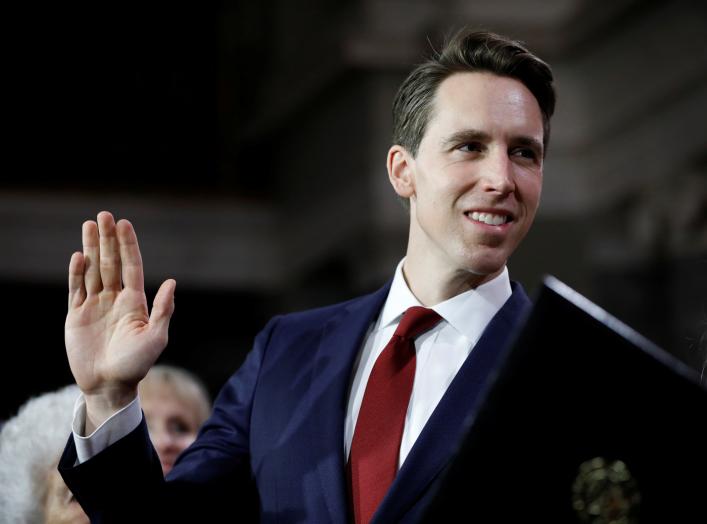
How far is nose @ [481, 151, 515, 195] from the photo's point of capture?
188 centimetres

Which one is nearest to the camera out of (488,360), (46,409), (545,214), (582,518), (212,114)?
(582,518)

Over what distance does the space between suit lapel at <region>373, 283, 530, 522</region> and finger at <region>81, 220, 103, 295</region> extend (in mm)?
620

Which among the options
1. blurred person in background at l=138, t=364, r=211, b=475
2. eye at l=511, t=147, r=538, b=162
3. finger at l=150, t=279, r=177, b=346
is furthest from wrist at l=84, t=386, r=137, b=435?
blurred person in background at l=138, t=364, r=211, b=475

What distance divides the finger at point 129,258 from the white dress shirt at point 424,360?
21 cm

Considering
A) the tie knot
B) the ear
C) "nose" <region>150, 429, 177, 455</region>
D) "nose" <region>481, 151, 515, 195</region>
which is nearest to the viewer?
"nose" <region>481, 151, 515, 195</region>

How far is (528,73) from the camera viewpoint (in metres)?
2.02

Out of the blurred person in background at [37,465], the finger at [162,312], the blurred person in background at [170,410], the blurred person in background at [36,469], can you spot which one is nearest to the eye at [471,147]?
the finger at [162,312]

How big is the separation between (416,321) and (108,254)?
1.84 ft

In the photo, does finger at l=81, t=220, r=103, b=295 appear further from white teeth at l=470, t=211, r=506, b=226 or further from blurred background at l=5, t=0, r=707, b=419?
blurred background at l=5, t=0, r=707, b=419

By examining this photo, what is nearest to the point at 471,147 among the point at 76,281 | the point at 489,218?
the point at 489,218

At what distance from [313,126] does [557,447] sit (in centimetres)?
694

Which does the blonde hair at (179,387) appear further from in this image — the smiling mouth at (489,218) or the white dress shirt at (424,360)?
the smiling mouth at (489,218)

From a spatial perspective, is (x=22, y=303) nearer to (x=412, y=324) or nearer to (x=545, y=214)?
(x=545, y=214)

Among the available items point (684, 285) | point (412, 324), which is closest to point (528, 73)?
point (412, 324)
